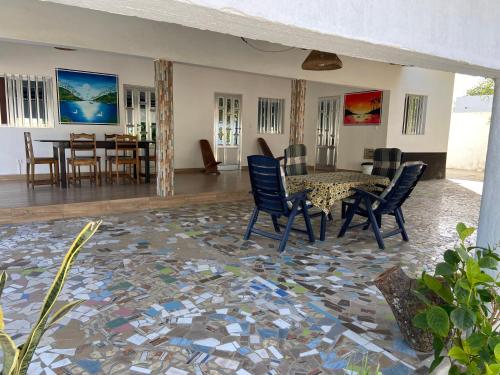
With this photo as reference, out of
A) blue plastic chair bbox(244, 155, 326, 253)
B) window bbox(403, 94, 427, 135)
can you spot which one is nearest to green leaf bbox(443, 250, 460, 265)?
blue plastic chair bbox(244, 155, 326, 253)

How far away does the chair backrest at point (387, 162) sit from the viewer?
4.95 metres

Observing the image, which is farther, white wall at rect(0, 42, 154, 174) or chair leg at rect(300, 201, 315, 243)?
white wall at rect(0, 42, 154, 174)

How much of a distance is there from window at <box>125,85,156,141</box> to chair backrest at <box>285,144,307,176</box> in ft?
15.8

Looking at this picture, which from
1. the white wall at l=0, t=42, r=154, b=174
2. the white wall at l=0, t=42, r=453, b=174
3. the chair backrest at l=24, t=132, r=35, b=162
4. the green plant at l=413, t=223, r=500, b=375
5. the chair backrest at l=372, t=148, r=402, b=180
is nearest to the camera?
the green plant at l=413, t=223, r=500, b=375

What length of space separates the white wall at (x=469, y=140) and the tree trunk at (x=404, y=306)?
13.3 m

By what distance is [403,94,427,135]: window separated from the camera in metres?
9.86

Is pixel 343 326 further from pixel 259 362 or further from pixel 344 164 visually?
pixel 344 164

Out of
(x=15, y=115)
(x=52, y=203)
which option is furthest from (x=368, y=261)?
(x=15, y=115)

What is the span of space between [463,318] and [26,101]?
8.22 metres

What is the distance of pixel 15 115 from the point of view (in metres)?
7.25

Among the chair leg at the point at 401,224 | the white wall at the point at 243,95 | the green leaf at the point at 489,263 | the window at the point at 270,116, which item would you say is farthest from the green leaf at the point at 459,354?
the window at the point at 270,116

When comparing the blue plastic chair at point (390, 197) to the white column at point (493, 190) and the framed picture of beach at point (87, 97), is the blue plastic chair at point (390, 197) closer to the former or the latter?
the white column at point (493, 190)

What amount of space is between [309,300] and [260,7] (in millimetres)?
2279

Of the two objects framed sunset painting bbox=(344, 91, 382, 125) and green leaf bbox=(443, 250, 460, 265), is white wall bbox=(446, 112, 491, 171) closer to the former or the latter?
framed sunset painting bbox=(344, 91, 382, 125)
